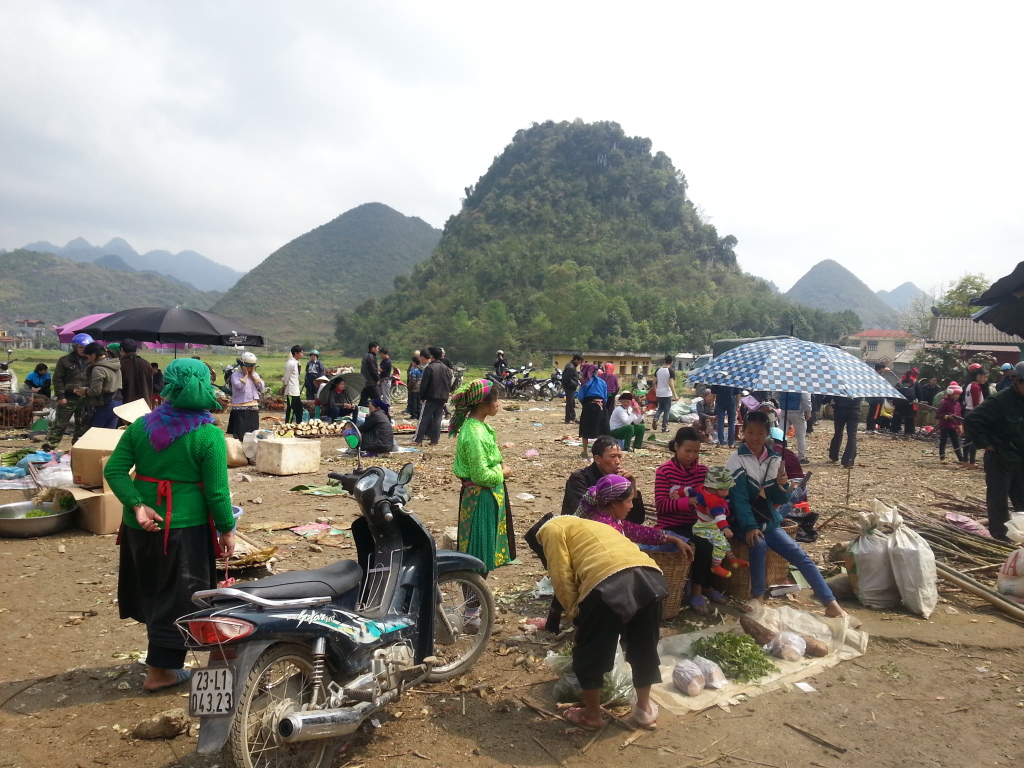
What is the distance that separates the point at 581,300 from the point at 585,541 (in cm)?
6538

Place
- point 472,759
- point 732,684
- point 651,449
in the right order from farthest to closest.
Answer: point 651,449 < point 732,684 < point 472,759

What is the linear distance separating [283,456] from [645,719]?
672 cm

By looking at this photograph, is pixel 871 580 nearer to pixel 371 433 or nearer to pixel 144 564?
pixel 144 564

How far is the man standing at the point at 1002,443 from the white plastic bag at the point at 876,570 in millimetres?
1742

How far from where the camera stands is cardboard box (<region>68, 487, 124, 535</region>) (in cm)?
594

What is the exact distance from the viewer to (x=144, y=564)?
3.29 meters

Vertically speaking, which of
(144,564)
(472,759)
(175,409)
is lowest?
(472,759)

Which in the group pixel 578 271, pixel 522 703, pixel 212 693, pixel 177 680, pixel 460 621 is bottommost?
pixel 522 703

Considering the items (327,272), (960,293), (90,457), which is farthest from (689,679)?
(327,272)

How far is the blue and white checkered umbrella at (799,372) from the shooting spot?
550cm

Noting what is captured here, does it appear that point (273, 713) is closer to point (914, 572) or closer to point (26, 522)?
point (914, 572)

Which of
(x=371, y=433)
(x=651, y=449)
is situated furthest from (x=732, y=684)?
(x=651, y=449)

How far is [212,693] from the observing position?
2486mm

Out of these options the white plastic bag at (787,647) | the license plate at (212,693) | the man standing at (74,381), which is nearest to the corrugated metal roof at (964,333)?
the white plastic bag at (787,647)
